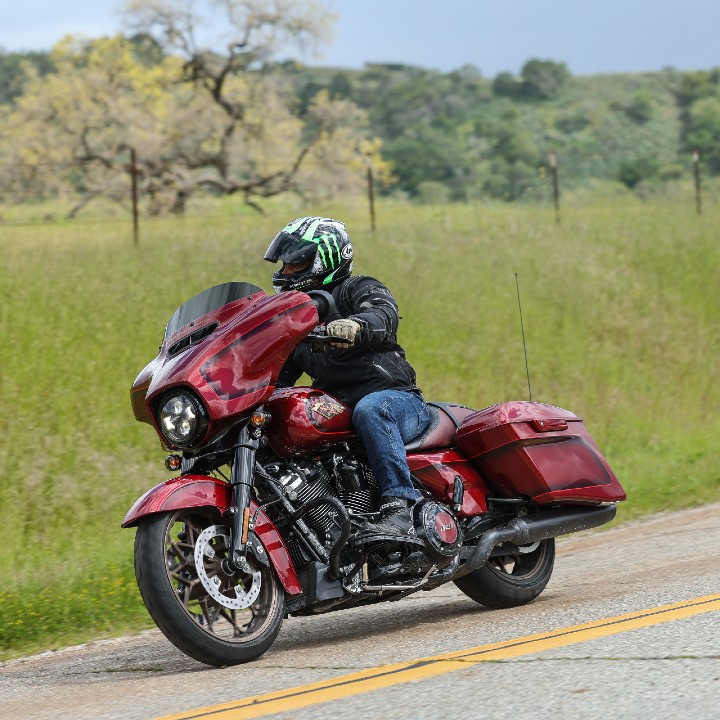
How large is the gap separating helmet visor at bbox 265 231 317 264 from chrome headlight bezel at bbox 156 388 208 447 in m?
0.99

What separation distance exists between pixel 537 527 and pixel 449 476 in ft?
2.10

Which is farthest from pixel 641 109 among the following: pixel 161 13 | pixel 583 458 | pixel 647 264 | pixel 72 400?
pixel 583 458

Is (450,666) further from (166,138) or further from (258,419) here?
(166,138)

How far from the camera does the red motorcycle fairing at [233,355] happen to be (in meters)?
5.73

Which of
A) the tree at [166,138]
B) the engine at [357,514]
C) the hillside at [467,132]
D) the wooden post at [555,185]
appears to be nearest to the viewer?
the engine at [357,514]

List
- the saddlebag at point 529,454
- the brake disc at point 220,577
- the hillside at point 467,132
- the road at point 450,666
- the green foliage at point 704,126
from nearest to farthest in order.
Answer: the road at point 450,666, the brake disc at point 220,577, the saddlebag at point 529,454, the hillside at point 467,132, the green foliage at point 704,126

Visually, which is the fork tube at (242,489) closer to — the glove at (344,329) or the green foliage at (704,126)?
the glove at (344,329)

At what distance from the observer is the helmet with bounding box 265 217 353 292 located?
639 cm

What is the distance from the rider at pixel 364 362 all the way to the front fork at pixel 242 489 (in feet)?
2.10

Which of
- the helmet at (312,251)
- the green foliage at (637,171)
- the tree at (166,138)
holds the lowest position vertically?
the helmet at (312,251)

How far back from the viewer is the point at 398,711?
4.42 meters

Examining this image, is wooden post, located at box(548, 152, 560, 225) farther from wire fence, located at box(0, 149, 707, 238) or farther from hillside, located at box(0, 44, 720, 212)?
hillside, located at box(0, 44, 720, 212)

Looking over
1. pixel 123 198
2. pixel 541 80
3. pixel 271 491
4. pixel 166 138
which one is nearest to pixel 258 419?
pixel 271 491

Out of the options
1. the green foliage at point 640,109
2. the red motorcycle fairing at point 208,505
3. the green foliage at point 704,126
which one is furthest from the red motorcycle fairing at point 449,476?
the green foliage at point 640,109
